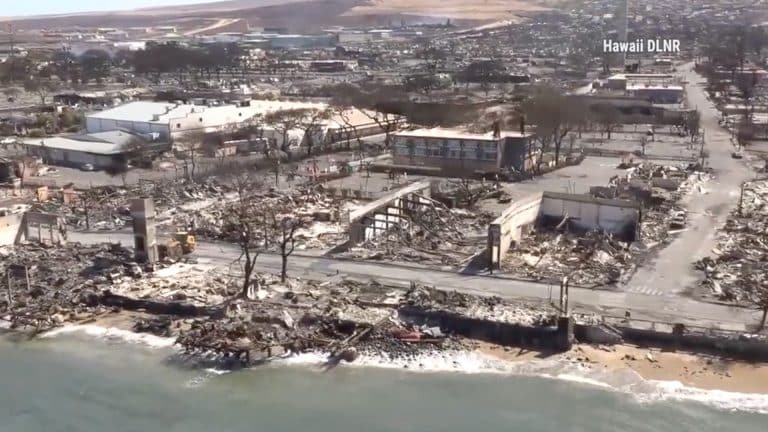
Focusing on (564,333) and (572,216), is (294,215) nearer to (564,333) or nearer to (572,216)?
(572,216)

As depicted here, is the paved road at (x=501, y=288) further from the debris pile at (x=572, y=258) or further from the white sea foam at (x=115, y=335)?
the white sea foam at (x=115, y=335)

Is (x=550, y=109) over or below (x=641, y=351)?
over

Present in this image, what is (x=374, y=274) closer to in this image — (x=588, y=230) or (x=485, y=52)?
(x=588, y=230)

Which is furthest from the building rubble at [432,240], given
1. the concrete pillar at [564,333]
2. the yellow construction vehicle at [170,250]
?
the concrete pillar at [564,333]

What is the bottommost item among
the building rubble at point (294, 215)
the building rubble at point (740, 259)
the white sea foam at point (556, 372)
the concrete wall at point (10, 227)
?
the white sea foam at point (556, 372)

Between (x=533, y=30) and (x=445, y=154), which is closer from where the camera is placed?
(x=445, y=154)

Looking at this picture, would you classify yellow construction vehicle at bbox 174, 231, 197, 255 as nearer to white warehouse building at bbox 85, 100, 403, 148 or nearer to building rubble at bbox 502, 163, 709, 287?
building rubble at bbox 502, 163, 709, 287

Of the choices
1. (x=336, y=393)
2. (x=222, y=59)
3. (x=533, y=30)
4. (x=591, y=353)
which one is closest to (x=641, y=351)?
(x=591, y=353)

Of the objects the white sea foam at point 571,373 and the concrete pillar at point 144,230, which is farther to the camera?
the concrete pillar at point 144,230
